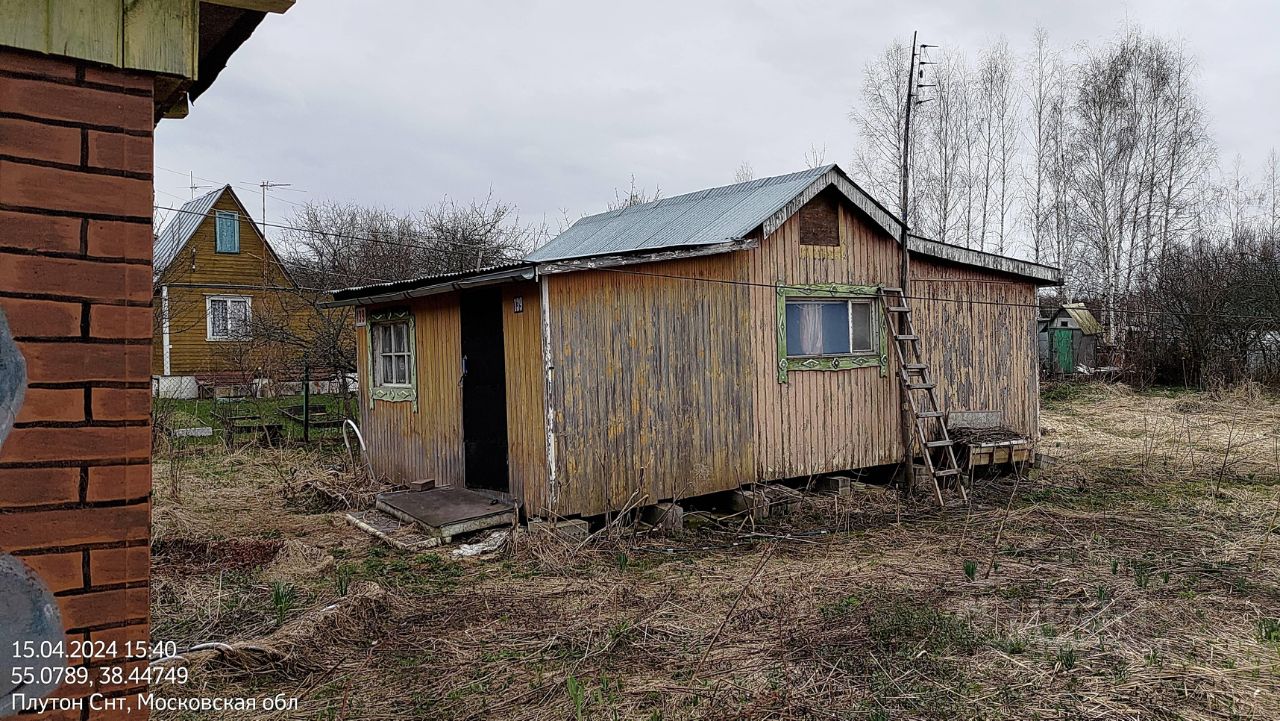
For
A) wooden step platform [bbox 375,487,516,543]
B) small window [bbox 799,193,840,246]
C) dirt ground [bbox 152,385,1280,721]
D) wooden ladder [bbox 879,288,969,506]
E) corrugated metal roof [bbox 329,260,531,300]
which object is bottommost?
dirt ground [bbox 152,385,1280,721]

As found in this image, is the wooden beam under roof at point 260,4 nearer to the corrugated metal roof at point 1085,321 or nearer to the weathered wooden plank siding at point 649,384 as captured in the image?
the weathered wooden plank siding at point 649,384

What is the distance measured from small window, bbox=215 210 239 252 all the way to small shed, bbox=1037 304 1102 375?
84.3 ft

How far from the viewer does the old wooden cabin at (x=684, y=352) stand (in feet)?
26.2

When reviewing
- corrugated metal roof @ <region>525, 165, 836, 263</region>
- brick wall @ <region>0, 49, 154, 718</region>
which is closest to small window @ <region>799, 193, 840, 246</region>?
corrugated metal roof @ <region>525, 165, 836, 263</region>

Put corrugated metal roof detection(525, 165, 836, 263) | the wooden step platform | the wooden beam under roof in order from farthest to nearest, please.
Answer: corrugated metal roof detection(525, 165, 836, 263) < the wooden step platform < the wooden beam under roof

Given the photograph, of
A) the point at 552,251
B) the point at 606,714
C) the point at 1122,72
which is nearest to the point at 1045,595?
the point at 606,714

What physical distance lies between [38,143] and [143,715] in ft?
5.69

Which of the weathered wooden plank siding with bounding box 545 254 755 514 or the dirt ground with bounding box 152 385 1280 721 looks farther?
the weathered wooden plank siding with bounding box 545 254 755 514

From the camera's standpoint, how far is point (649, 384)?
845 centimetres

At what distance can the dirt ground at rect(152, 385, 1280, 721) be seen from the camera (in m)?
4.52

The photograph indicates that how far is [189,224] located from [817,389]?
837 inches

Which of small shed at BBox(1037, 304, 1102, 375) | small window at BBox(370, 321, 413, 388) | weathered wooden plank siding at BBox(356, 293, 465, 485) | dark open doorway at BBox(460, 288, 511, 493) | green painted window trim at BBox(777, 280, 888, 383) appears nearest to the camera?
dark open doorway at BBox(460, 288, 511, 493)

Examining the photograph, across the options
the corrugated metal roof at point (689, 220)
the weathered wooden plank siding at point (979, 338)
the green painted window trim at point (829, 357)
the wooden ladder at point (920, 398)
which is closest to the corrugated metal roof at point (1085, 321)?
the weathered wooden plank siding at point (979, 338)

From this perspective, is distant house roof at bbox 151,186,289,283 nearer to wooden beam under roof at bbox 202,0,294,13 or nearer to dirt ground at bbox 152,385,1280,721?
dirt ground at bbox 152,385,1280,721
